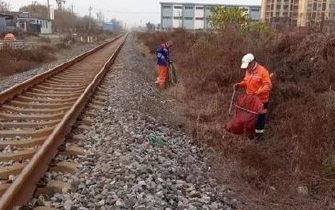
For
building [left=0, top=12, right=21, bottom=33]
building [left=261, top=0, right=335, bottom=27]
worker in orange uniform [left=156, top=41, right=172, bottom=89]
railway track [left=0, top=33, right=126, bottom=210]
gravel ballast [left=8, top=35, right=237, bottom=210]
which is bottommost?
gravel ballast [left=8, top=35, right=237, bottom=210]

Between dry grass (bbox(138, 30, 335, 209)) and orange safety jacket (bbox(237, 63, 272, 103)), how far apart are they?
31.8 inches

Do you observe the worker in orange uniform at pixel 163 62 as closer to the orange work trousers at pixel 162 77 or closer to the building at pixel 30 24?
the orange work trousers at pixel 162 77

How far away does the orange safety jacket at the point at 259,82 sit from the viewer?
305 inches

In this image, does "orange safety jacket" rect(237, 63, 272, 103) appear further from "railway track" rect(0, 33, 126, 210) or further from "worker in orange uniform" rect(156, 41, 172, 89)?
"worker in orange uniform" rect(156, 41, 172, 89)

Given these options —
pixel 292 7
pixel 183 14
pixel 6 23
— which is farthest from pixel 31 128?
pixel 183 14

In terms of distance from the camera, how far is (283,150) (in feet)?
24.6

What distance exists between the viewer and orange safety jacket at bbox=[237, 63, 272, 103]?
7.74m

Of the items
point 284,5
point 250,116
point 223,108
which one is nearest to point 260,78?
point 250,116

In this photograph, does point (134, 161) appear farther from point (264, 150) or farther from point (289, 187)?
point (264, 150)

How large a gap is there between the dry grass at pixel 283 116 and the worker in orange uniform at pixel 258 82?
0.37 metres

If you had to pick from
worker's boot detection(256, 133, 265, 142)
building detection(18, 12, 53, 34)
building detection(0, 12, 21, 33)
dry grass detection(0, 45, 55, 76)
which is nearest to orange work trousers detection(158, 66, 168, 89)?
worker's boot detection(256, 133, 265, 142)

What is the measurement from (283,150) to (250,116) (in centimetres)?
86

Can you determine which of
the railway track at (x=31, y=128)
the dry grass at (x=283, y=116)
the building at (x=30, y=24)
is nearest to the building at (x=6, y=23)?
the building at (x=30, y=24)

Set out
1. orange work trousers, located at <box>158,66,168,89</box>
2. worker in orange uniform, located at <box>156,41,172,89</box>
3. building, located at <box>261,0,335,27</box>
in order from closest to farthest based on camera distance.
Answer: worker in orange uniform, located at <box>156,41,172,89</box> < orange work trousers, located at <box>158,66,168,89</box> < building, located at <box>261,0,335,27</box>
